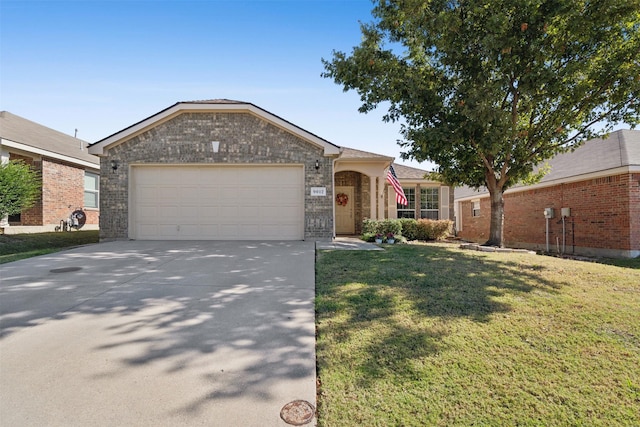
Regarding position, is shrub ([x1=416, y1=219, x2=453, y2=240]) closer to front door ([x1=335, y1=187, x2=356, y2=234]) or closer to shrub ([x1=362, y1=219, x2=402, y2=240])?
shrub ([x1=362, y1=219, x2=402, y2=240])

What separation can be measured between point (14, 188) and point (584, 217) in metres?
19.4

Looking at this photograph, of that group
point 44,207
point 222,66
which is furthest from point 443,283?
point 44,207

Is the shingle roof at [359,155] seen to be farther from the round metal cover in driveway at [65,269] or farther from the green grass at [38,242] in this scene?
the green grass at [38,242]

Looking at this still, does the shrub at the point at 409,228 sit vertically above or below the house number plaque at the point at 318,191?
below

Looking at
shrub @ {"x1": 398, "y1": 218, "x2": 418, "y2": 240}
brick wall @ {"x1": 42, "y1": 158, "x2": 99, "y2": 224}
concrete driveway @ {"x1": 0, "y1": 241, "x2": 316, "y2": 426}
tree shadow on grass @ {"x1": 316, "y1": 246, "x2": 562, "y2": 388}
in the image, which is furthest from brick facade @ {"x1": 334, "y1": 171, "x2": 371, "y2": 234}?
brick wall @ {"x1": 42, "y1": 158, "x2": 99, "y2": 224}

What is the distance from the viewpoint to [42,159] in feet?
42.2

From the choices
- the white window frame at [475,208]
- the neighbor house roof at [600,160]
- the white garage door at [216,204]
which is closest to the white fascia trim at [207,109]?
the white garage door at [216,204]

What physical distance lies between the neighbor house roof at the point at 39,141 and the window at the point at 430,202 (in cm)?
1614

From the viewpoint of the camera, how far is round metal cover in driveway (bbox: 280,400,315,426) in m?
2.04

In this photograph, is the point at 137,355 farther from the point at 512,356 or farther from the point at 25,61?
the point at 25,61

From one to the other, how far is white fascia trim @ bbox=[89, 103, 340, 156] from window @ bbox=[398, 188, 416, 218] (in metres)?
7.72

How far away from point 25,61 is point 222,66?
5748 mm

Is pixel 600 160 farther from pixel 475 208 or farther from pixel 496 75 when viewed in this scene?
pixel 475 208

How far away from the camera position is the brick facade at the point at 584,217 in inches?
388
